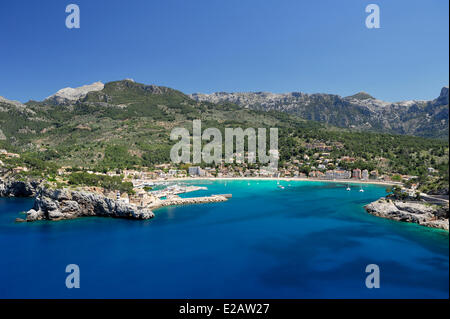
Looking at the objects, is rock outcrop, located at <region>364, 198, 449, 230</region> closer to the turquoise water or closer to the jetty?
the turquoise water

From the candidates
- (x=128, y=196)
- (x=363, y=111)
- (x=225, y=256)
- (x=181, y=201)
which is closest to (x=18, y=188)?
(x=128, y=196)

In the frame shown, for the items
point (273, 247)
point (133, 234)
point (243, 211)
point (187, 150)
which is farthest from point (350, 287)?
point (187, 150)

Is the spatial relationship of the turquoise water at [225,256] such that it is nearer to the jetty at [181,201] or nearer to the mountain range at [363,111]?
the jetty at [181,201]

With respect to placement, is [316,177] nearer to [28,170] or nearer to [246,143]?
[246,143]

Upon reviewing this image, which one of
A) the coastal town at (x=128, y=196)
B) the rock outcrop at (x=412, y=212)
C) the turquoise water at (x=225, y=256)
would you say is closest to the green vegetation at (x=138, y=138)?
the coastal town at (x=128, y=196)

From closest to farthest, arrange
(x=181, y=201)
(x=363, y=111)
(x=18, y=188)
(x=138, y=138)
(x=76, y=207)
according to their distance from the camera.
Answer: (x=76, y=207)
(x=181, y=201)
(x=18, y=188)
(x=138, y=138)
(x=363, y=111)

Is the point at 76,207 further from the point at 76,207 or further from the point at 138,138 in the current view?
the point at 138,138
